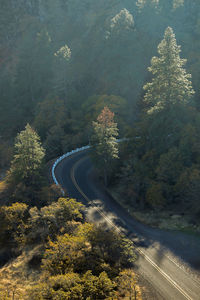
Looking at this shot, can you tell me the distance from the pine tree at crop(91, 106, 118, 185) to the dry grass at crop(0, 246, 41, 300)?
1505 centimetres

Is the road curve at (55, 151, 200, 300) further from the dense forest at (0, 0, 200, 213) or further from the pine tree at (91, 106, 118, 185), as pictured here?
the pine tree at (91, 106, 118, 185)

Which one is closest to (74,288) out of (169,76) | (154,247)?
(154,247)

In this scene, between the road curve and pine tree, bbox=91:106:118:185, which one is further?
pine tree, bbox=91:106:118:185

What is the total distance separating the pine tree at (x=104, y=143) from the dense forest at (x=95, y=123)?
0.47 feet

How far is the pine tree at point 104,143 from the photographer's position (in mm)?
36219

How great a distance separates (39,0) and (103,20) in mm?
31099

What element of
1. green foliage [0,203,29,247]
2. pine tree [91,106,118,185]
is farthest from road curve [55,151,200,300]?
green foliage [0,203,29,247]

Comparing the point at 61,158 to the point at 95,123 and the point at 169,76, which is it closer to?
the point at 95,123

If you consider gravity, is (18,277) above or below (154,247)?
below

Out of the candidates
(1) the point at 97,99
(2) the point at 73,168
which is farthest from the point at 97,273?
(1) the point at 97,99

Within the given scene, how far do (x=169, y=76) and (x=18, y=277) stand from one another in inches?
1137

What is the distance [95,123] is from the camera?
3688 centimetres

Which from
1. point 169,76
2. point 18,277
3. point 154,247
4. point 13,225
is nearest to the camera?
point 18,277

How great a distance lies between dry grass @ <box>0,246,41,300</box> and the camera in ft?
68.6
